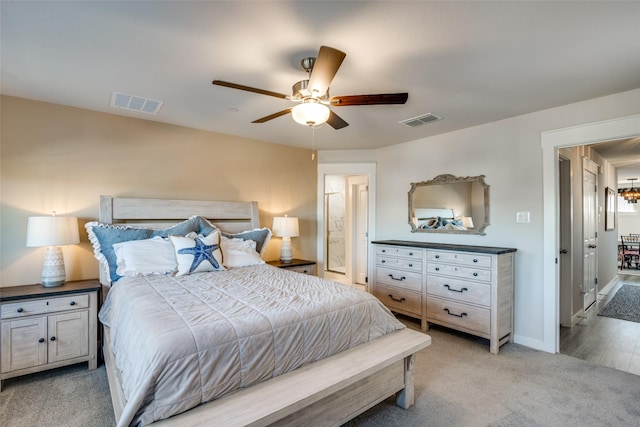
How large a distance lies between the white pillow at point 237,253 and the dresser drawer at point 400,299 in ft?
5.60

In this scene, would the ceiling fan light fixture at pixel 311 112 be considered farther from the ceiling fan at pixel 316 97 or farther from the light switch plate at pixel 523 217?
the light switch plate at pixel 523 217

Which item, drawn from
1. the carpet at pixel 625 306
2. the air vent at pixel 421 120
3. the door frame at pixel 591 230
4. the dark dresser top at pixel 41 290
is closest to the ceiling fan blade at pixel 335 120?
the air vent at pixel 421 120

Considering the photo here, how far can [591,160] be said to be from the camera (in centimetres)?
434

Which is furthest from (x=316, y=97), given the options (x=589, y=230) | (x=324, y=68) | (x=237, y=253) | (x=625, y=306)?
(x=625, y=306)

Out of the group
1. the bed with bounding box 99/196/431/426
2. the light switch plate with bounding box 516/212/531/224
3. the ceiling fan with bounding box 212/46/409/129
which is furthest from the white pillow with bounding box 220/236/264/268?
the light switch plate with bounding box 516/212/531/224

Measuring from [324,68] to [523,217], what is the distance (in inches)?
107

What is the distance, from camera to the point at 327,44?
1964 mm

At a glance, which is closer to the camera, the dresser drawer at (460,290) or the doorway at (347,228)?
the dresser drawer at (460,290)

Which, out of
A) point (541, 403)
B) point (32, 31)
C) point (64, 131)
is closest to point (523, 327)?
point (541, 403)

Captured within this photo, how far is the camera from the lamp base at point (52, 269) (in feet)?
8.87

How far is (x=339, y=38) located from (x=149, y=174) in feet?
8.75

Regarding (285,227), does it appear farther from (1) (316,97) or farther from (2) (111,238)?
(1) (316,97)

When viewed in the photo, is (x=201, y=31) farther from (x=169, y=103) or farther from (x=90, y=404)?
(x=90, y=404)

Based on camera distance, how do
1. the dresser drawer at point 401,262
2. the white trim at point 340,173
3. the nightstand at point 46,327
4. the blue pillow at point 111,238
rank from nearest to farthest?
the nightstand at point 46,327, the blue pillow at point 111,238, the dresser drawer at point 401,262, the white trim at point 340,173
